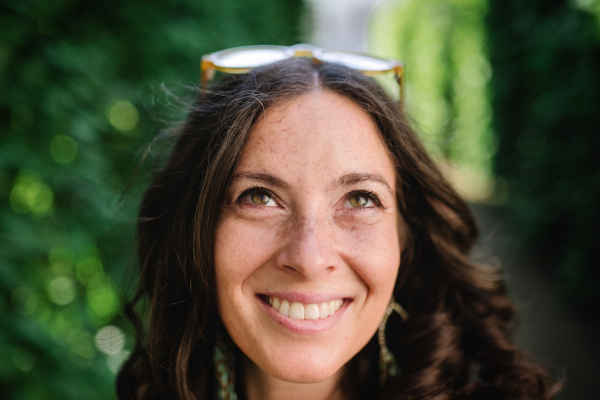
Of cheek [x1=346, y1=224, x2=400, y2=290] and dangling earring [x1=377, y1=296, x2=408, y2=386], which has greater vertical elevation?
cheek [x1=346, y1=224, x2=400, y2=290]

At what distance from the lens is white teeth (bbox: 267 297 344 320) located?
4.66ft

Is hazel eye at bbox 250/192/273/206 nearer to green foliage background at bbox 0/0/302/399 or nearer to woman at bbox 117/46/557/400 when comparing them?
woman at bbox 117/46/557/400

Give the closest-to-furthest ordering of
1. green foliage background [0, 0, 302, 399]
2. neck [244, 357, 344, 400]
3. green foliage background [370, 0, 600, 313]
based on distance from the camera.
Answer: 1. neck [244, 357, 344, 400]
2. green foliage background [0, 0, 302, 399]
3. green foliage background [370, 0, 600, 313]

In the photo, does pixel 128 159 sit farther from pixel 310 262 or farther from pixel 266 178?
pixel 310 262

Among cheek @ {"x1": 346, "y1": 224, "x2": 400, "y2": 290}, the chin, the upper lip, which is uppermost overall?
cheek @ {"x1": 346, "y1": 224, "x2": 400, "y2": 290}

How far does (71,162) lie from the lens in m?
2.21

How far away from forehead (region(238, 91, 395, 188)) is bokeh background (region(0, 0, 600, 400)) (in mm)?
504

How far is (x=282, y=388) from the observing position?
65.8 inches

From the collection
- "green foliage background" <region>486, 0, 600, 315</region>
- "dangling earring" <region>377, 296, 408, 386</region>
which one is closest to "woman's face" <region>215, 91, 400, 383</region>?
"dangling earring" <region>377, 296, 408, 386</region>

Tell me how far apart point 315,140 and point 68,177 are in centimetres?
131

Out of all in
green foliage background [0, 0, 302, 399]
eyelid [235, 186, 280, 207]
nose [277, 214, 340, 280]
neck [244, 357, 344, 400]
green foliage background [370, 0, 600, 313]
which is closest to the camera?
nose [277, 214, 340, 280]

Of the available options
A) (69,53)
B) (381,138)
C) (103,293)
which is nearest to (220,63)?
(381,138)

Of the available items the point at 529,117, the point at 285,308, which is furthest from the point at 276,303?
the point at 529,117

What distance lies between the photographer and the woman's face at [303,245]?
4.56 ft
